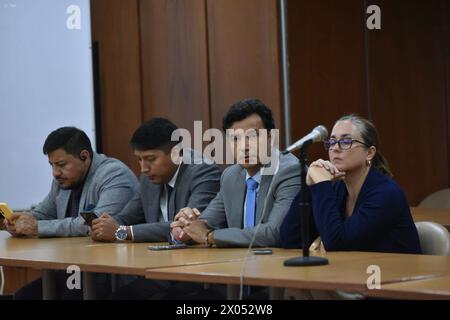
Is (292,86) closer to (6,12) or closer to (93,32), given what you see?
(93,32)

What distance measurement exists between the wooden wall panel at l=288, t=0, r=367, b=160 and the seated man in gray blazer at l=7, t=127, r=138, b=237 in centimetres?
118

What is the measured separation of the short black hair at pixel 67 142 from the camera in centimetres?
514

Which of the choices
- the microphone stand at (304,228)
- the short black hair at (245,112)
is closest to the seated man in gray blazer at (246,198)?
the short black hair at (245,112)

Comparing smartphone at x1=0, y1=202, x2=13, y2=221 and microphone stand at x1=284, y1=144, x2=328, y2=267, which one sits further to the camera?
smartphone at x1=0, y1=202, x2=13, y2=221

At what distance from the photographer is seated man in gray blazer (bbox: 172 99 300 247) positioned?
389cm

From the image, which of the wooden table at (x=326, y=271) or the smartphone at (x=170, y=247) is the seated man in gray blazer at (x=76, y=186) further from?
the wooden table at (x=326, y=271)

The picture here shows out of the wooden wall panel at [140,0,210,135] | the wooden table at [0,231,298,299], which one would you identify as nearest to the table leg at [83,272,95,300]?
the wooden table at [0,231,298,299]

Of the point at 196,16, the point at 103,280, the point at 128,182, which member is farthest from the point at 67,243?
the point at 196,16

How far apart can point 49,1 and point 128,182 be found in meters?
1.96

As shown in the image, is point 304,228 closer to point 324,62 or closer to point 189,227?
point 189,227

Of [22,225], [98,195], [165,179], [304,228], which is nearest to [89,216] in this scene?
[165,179]

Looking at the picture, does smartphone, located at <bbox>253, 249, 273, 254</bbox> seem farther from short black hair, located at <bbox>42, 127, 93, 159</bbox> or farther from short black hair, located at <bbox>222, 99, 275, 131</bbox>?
short black hair, located at <bbox>42, 127, 93, 159</bbox>

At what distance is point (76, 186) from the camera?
522cm

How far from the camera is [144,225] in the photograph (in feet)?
14.7
